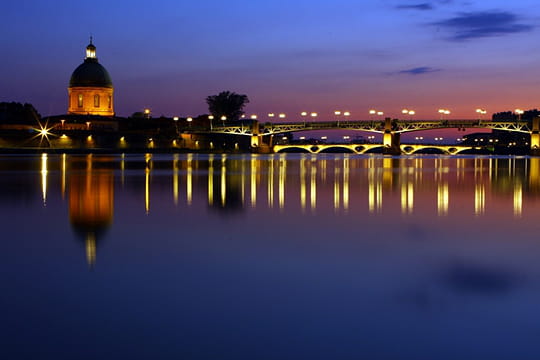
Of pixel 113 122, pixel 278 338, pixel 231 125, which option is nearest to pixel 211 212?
pixel 278 338

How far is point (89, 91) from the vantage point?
559ft

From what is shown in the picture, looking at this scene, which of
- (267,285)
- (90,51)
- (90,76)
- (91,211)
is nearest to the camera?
(267,285)

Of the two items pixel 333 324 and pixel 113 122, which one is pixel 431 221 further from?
pixel 113 122

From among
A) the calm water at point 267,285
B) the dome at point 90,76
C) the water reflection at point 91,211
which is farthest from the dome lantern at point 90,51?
the calm water at point 267,285

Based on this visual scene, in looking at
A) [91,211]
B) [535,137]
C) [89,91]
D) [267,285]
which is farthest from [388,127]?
[267,285]

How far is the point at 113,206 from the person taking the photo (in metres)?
22.7

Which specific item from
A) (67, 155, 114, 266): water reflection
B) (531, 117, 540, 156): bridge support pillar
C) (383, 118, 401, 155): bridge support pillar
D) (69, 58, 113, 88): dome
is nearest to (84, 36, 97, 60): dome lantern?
(69, 58, 113, 88): dome

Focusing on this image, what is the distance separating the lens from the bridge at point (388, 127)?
16475 centimetres

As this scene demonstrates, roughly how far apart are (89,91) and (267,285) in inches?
6583

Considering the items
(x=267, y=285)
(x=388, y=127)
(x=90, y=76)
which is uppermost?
(x=90, y=76)

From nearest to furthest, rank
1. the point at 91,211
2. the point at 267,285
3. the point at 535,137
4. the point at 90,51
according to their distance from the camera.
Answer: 1. the point at 267,285
2. the point at 91,211
3. the point at 535,137
4. the point at 90,51

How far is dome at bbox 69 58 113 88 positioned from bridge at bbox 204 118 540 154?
2905 centimetres

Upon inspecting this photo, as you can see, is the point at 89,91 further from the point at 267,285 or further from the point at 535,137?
the point at 267,285

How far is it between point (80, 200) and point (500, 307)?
18410mm
